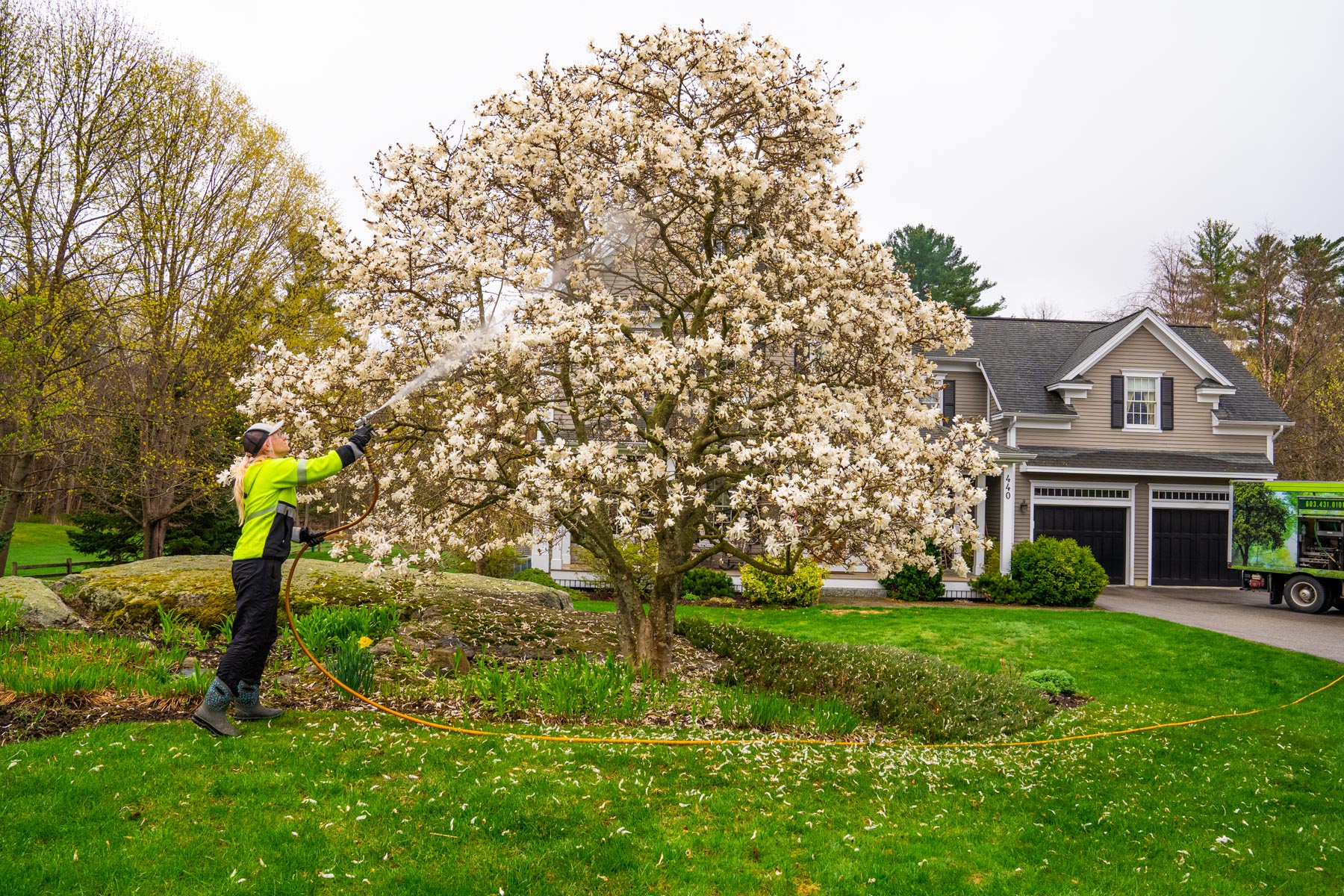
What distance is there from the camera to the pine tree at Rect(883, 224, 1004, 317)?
42906mm

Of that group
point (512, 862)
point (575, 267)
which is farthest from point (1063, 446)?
point (512, 862)

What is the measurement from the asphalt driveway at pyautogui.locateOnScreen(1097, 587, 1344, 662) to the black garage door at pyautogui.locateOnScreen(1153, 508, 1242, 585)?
0.60m

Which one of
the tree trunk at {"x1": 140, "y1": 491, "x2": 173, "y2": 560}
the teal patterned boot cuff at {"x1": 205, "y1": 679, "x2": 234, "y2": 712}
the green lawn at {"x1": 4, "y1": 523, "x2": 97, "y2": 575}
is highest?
the tree trunk at {"x1": 140, "y1": 491, "x2": 173, "y2": 560}

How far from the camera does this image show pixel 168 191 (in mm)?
16422

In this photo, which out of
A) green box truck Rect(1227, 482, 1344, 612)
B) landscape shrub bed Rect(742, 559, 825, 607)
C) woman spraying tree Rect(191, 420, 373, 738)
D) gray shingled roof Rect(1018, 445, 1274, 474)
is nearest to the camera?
woman spraying tree Rect(191, 420, 373, 738)

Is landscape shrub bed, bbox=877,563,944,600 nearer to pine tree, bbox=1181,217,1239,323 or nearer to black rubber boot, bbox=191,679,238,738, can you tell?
black rubber boot, bbox=191,679,238,738

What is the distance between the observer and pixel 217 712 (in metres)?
6.42

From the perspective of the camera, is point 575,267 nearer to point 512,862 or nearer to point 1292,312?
point 512,862

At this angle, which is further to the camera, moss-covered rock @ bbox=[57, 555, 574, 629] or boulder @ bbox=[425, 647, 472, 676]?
moss-covered rock @ bbox=[57, 555, 574, 629]

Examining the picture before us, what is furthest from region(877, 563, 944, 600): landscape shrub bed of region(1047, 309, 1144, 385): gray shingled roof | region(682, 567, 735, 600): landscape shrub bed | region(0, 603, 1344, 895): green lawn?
region(0, 603, 1344, 895): green lawn

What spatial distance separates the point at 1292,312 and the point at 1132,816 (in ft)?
143

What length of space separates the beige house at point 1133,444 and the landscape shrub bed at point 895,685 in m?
13.7

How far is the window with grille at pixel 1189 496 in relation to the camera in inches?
966

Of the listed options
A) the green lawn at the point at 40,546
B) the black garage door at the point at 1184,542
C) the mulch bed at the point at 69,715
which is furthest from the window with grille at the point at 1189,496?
the green lawn at the point at 40,546
